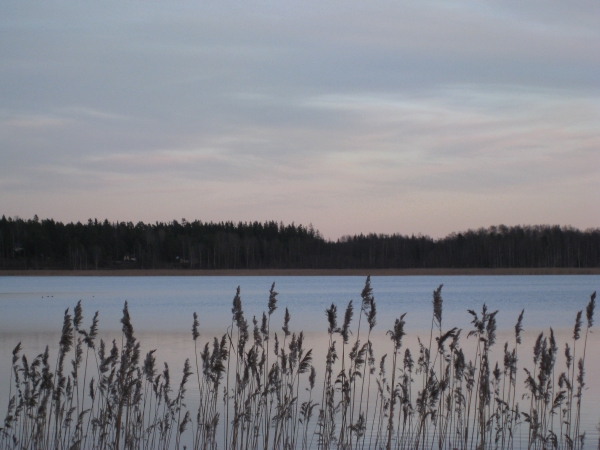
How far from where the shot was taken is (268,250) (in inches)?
4579

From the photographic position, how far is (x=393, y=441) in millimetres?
8602

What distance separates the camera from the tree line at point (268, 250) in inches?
3991

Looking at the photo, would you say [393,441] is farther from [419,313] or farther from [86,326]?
[419,313]

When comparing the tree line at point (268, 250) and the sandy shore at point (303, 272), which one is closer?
the sandy shore at point (303, 272)

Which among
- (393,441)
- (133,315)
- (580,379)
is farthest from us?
(133,315)

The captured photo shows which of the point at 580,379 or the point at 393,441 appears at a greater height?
the point at 580,379

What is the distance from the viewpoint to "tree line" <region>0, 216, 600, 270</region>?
101375 mm

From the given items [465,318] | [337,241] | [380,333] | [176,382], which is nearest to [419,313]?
[465,318]

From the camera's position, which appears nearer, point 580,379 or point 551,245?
point 580,379

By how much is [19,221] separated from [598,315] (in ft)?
362

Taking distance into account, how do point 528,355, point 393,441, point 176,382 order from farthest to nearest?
point 528,355 → point 176,382 → point 393,441

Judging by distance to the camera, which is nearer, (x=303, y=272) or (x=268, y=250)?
(x=303, y=272)

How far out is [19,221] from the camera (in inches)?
4710

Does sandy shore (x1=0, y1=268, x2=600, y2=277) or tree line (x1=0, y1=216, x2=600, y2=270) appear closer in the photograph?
sandy shore (x1=0, y1=268, x2=600, y2=277)
